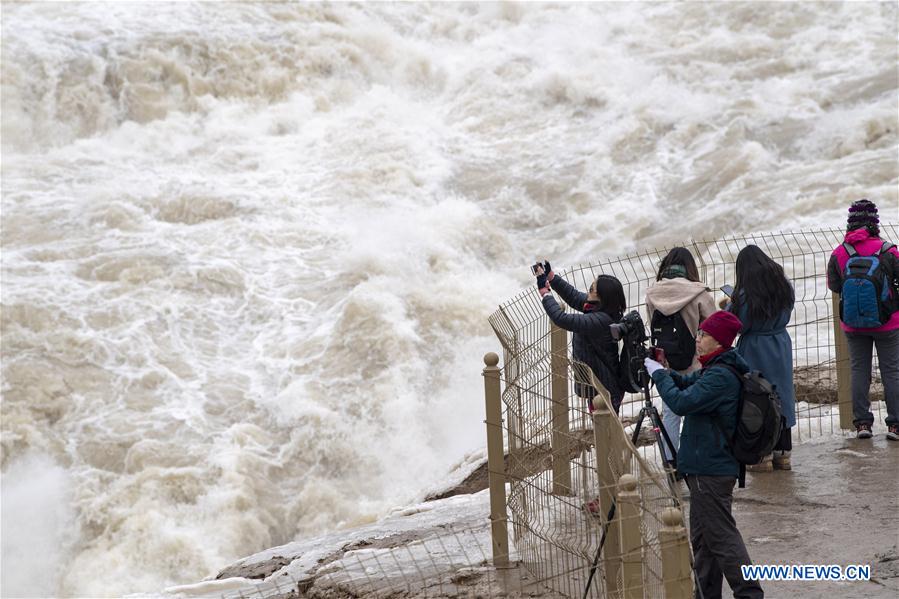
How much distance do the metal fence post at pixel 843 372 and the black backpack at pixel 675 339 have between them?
194 cm

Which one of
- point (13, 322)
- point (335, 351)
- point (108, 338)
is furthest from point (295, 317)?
point (13, 322)

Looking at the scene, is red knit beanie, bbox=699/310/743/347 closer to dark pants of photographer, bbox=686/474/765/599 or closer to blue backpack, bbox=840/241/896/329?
dark pants of photographer, bbox=686/474/765/599

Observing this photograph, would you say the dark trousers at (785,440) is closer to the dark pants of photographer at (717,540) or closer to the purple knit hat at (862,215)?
the purple knit hat at (862,215)

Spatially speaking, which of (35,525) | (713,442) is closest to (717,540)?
(713,442)

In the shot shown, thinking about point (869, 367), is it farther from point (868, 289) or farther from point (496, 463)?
point (496, 463)

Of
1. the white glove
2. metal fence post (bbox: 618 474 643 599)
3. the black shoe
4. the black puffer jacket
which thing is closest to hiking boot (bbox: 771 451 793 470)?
the black shoe

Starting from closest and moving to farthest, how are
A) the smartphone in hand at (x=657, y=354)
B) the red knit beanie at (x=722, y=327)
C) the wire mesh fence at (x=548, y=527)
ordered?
the wire mesh fence at (x=548, y=527) → the red knit beanie at (x=722, y=327) → the smartphone in hand at (x=657, y=354)

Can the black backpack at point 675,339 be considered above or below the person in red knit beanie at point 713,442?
above

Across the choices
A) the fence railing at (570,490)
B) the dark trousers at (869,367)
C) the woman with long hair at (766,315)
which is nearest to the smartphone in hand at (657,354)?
the fence railing at (570,490)

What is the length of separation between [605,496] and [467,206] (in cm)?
1481

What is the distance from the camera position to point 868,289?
645 cm

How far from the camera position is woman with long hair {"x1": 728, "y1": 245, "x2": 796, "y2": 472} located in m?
5.84

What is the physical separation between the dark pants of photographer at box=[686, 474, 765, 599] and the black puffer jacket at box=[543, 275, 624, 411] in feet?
3.19

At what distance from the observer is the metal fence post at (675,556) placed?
3.55 metres
